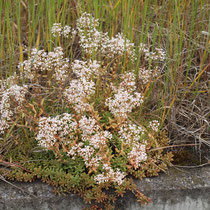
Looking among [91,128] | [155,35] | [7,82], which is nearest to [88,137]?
[91,128]

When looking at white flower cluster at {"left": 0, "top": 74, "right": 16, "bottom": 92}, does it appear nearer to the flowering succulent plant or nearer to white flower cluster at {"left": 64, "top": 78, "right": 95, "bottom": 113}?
the flowering succulent plant

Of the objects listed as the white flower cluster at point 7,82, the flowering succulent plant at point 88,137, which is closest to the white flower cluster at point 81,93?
the flowering succulent plant at point 88,137

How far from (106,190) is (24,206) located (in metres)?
0.58

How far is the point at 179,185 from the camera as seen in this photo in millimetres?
2143

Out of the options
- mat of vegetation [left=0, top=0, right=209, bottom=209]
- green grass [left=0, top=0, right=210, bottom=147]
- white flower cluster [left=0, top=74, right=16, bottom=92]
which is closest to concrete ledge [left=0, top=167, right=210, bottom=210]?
mat of vegetation [left=0, top=0, right=209, bottom=209]

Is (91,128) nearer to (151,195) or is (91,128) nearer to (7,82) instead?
(151,195)

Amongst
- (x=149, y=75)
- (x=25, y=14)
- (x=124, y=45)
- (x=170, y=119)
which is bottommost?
(x=170, y=119)

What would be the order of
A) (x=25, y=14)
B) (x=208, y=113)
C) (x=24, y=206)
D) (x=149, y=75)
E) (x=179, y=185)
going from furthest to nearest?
1. (x=25, y=14)
2. (x=208, y=113)
3. (x=149, y=75)
4. (x=179, y=185)
5. (x=24, y=206)

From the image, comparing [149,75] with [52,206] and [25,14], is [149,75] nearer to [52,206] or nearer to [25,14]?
[52,206]

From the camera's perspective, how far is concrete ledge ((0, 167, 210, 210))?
6.48ft

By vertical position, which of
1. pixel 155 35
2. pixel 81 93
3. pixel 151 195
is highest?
pixel 155 35

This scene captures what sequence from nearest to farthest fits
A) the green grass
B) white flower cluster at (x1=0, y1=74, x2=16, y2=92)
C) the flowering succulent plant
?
the flowering succulent plant, white flower cluster at (x1=0, y1=74, x2=16, y2=92), the green grass

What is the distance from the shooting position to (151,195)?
2.07m

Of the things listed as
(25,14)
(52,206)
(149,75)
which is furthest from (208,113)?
(25,14)
